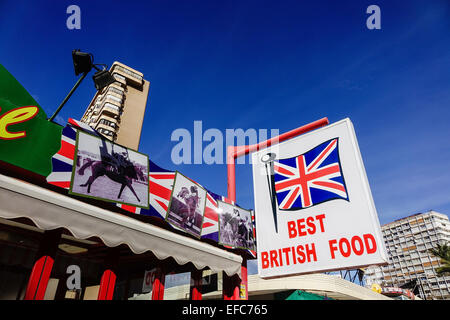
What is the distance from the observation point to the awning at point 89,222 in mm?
3697

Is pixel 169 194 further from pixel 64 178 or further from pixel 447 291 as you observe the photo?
pixel 447 291

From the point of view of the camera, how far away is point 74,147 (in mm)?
5117

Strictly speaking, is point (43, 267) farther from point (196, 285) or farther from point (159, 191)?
point (196, 285)

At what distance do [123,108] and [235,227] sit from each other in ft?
41.5

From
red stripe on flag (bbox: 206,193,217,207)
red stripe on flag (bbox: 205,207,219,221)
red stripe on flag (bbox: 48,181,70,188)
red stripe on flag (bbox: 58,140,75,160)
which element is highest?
red stripe on flag (bbox: 206,193,217,207)

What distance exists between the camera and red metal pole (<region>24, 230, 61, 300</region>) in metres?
4.44

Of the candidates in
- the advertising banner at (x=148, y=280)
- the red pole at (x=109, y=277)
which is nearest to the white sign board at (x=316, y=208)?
the red pole at (x=109, y=277)

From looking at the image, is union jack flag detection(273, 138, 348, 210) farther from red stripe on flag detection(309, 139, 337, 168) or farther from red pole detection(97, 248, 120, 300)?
red pole detection(97, 248, 120, 300)

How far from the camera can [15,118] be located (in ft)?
13.1

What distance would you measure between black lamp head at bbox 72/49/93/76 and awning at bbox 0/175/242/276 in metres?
2.16

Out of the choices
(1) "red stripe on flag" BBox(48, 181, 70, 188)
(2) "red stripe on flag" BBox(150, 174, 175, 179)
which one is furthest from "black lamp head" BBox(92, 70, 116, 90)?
(2) "red stripe on flag" BBox(150, 174, 175, 179)

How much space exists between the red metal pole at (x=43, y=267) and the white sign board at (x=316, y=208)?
3.85 metres
